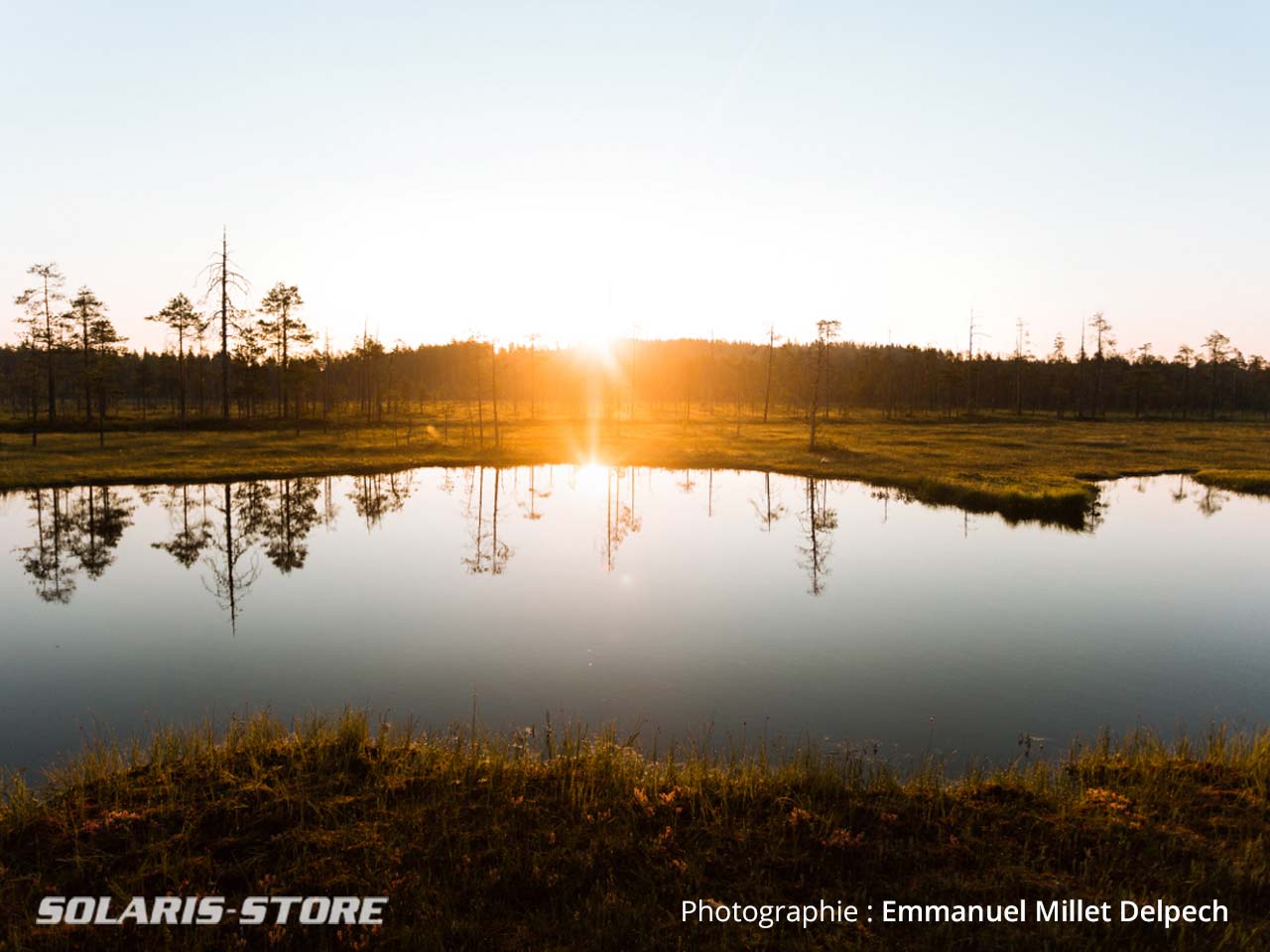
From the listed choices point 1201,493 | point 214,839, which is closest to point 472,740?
point 214,839

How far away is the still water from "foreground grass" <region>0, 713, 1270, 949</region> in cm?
187

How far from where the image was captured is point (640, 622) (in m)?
16.9

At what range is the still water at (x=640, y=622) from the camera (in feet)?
39.7

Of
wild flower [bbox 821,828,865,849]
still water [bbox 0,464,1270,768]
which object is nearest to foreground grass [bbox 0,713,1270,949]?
wild flower [bbox 821,828,865,849]

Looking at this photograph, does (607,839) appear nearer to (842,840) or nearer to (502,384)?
(842,840)

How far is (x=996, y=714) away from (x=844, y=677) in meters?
2.52

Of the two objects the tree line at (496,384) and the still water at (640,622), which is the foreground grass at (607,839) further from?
the tree line at (496,384)

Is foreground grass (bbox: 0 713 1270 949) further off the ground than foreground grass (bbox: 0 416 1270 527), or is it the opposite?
foreground grass (bbox: 0 416 1270 527)

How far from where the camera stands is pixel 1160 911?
667 centimetres

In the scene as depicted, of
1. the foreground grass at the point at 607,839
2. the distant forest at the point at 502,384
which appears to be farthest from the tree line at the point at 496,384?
the foreground grass at the point at 607,839

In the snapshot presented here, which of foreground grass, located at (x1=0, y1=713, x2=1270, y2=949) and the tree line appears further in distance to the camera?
the tree line

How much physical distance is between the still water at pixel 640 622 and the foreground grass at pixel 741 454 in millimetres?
7868

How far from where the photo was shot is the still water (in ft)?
39.7

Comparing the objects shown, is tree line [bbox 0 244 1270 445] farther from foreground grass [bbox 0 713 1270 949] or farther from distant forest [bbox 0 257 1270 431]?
foreground grass [bbox 0 713 1270 949]
